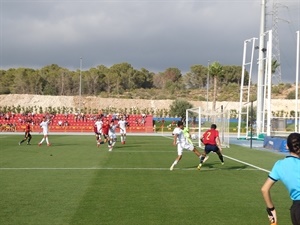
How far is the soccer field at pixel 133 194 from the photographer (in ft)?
33.1

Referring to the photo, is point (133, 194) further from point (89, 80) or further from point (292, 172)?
point (89, 80)

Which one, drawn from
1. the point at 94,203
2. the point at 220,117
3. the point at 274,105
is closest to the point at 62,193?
the point at 94,203

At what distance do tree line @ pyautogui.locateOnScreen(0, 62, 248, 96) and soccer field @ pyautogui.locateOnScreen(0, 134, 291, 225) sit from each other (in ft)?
347

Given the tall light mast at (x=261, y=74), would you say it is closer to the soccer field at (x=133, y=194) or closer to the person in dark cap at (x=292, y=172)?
the soccer field at (x=133, y=194)

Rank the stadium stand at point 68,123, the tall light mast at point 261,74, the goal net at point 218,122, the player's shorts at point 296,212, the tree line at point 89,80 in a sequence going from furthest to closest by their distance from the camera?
the tree line at point 89,80 → the stadium stand at point 68,123 → the tall light mast at point 261,74 → the goal net at point 218,122 → the player's shorts at point 296,212

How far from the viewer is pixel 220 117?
134 feet

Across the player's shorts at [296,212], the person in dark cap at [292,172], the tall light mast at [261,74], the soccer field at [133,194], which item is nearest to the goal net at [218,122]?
the tall light mast at [261,74]

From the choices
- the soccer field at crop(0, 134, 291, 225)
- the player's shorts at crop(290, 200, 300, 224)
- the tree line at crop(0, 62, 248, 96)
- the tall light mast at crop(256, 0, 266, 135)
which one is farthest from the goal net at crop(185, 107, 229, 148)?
the tree line at crop(0, 62, 248, 96)

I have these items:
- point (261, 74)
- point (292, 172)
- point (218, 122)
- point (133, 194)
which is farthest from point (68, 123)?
point (292, 172)

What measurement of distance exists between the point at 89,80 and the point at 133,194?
12504 cm

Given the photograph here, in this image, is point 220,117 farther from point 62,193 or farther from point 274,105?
point 274,105

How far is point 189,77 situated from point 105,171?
141 metres

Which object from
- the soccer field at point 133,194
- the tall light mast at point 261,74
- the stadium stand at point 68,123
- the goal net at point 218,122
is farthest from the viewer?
the stadium stand at point 68,123

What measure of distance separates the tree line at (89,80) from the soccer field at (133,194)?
106 meters
